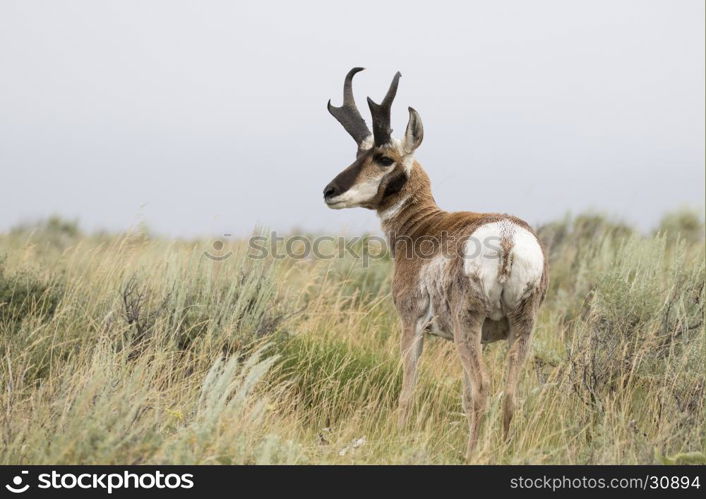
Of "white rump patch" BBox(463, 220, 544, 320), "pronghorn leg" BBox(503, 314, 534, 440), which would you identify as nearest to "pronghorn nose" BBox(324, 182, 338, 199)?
"white rump patch" BBox(463, 220, 544, 320)

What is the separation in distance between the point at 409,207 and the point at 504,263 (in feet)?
6.18

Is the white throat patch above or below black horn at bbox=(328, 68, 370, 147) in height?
below

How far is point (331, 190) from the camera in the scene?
24.6 ft

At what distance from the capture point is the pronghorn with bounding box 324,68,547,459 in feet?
19.8

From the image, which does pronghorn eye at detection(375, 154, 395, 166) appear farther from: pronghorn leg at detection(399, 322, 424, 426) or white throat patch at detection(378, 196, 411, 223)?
pronghorn leg at detection(399, 322, 424, 426)

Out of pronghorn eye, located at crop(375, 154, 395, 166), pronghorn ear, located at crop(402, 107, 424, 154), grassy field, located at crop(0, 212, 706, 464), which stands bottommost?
grassy field, located at crop(0, 212, 706, 464)

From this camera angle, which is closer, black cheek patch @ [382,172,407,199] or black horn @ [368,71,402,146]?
black horn @ [368,71,402,146]

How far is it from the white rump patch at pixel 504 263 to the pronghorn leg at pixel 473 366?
195 millimetres

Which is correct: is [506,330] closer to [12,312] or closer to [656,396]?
[656,396]

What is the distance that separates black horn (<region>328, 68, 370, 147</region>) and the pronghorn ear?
44 cm

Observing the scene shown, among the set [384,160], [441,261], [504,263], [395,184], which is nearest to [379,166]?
[384,160]

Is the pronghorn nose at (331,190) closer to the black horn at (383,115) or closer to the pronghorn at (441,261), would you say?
the pronghorn at (441,261)

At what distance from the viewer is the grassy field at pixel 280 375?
5.41 metres

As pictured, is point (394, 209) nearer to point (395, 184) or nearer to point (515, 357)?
point (395, 184)
